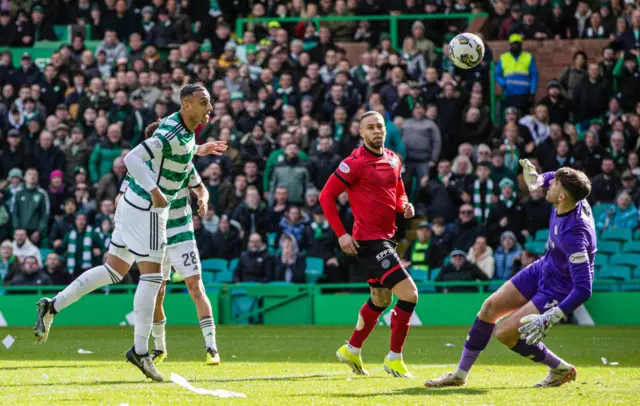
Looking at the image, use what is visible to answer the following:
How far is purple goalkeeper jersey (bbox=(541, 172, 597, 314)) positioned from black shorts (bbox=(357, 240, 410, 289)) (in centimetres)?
158

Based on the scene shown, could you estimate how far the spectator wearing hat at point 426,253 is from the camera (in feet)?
62.3

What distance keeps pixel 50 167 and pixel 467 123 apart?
7869mm

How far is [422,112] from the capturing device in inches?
798

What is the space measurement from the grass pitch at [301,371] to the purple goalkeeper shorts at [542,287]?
2.21ft

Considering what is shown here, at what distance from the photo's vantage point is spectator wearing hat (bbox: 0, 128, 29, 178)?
22.0 meters

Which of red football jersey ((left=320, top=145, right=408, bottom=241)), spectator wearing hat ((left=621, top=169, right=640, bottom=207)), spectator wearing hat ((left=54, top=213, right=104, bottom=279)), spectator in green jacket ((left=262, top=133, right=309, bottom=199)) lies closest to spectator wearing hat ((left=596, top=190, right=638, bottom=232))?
spectator wearing hat ((left=621, top=169, right=640, bottom=207))

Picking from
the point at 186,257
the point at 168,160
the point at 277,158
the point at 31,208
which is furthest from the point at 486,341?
the point at 31,208

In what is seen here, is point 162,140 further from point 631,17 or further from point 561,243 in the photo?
point 631,17

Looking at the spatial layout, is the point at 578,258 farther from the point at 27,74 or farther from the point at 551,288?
the point at 27,74

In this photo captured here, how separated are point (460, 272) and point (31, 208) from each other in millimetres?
7996

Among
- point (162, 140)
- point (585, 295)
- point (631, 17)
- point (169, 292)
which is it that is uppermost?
point (631, 17)

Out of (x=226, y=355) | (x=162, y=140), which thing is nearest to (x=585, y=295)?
(x=162, y=140)

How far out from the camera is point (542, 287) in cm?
882

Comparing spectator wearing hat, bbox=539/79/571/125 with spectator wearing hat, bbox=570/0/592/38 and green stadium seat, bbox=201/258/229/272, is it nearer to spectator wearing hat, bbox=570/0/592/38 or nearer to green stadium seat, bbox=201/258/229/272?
spectator wearing hat, bbox=570/0/592/38
